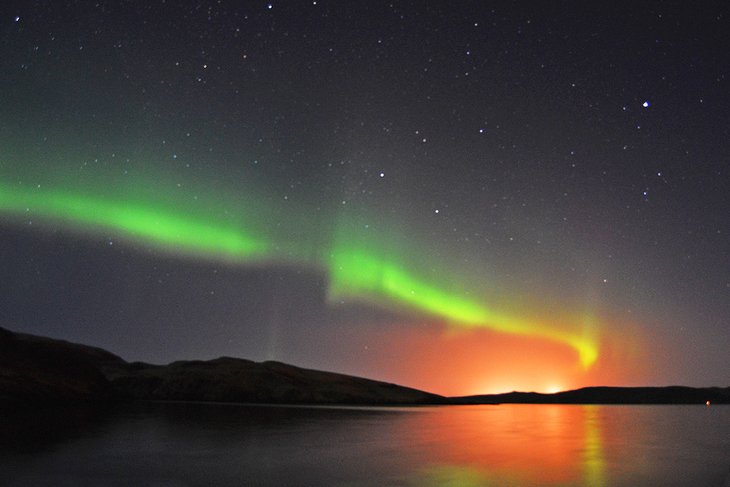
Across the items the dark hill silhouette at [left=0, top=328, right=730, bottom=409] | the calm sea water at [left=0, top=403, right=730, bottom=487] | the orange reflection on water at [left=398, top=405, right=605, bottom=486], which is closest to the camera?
the calm sea water at [left=0, top=403, right=730, bottom=487]

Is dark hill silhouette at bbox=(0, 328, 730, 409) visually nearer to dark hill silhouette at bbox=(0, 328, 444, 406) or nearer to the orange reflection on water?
dark hill silhouette at bbox=(0, 328, 444, 406)

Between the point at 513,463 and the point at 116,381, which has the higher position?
the point at 513,463

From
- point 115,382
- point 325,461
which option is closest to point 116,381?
point 115,382

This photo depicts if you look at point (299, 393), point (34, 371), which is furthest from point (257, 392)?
point (34, 371)

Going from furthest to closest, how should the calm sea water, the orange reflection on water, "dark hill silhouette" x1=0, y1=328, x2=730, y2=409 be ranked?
1. "dark hill silhouette" x1=0, y1=328, x2=730, y2=409
2. the orange reflection on water
3. the calm sea water

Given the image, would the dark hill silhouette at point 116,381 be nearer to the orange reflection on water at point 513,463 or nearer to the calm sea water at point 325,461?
the calm sea water at point 325,461

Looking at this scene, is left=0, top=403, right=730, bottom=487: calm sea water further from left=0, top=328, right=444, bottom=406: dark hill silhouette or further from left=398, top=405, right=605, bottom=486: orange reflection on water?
left=0, top=328, right=444, bottom=406: dark hill silhouette

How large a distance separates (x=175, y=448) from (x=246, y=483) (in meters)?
11.2

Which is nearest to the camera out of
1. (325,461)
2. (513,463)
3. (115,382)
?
A: (325,461)

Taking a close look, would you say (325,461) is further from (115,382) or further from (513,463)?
(115,382)

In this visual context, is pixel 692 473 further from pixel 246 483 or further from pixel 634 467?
pixel 246 483

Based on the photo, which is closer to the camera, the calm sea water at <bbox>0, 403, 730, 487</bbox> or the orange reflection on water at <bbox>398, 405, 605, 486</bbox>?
the calm sea water at <bbox>0, 403, 730, 487</bbox>

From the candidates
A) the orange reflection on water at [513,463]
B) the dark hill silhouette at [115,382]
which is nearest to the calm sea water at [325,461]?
the orange reflection on water at [513,463]

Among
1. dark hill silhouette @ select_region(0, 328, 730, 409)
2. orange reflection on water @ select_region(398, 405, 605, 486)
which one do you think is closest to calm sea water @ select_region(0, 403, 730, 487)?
orange reflection on water @ select_region(398, 405, 605, 486)
